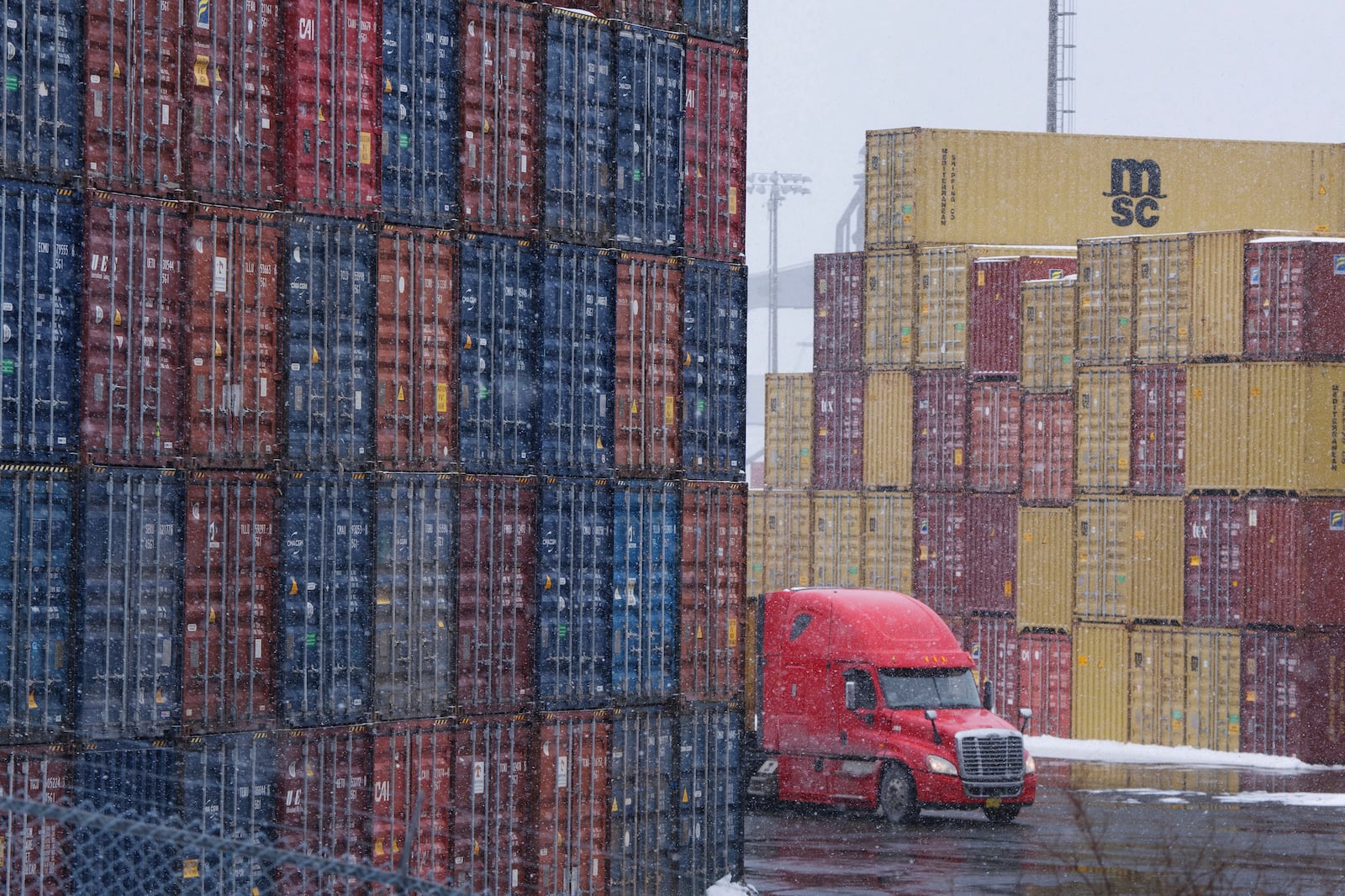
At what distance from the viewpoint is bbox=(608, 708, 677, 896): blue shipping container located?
67.8 feet

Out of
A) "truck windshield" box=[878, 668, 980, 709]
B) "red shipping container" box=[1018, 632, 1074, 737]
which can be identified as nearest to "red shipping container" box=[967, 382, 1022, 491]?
"red shipping container" box=[1018, 632, 1074, 737]

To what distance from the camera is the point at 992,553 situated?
138ft

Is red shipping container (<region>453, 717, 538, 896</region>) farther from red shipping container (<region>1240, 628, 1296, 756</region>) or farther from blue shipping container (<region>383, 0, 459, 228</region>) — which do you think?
red shipping container (<region>1240, 628, 1296, 756</region>)

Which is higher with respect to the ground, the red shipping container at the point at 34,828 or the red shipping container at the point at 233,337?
the red shipping container at the point at 233,337

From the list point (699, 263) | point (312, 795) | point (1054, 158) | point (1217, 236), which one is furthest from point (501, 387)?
point (1054, 158)

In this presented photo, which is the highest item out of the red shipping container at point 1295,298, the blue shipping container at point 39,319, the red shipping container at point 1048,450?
the red shipping container at point 1295,298

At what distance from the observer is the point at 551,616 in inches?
810

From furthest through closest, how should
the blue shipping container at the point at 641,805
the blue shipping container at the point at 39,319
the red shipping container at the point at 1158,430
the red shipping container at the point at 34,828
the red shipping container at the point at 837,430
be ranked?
the red shipping container at the point at 837,430 → the red shipping container at the point at 1158,430 → the blue shipping container at the point at 641,805 → the blue shipping container at the point at 39,319 → the red shipping container at the point at 34,828

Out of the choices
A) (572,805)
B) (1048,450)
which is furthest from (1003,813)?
(1048,450)

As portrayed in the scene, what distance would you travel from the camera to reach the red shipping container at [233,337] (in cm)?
1845

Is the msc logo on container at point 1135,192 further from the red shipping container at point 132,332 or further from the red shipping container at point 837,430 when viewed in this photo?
the red shipping container at point 132,332

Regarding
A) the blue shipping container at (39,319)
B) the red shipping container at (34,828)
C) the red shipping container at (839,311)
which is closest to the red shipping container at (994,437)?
the red shipping container at (839,311)

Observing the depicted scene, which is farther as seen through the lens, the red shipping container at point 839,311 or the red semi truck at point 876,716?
the red shipping container at point 839,311

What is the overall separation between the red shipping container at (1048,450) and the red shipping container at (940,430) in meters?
1.84
